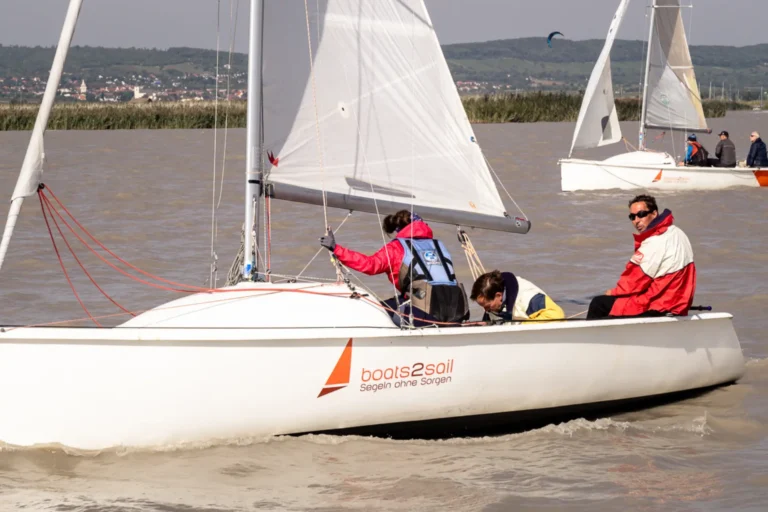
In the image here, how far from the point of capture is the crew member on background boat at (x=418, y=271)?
21.0ft

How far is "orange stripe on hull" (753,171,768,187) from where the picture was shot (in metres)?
20.3

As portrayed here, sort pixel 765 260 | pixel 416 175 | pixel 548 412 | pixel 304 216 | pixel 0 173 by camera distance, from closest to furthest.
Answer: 1. pixel 548 412
2. pixel 416 175
3. pixel 765 260
4. pixel 304 216
5. pixel 0 173

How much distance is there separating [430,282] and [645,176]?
568 inches

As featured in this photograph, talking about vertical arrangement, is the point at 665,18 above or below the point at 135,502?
above

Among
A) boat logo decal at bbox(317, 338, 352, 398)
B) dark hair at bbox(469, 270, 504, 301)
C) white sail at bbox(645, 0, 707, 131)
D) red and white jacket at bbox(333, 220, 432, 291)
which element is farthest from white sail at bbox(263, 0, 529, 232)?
white sail at bbox(645, 0, 707, 131)

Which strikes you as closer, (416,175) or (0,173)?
(416,175)

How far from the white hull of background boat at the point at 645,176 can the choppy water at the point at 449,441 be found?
0.98 ft

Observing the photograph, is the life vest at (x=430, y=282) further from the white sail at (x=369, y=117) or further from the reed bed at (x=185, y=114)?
the reed bed at (x=185, y=114)

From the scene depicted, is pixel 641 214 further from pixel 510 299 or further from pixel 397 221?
pixel 397 221

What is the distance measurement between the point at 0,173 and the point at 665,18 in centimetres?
1385

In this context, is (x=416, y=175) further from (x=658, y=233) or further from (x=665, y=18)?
(x=665, y=18)

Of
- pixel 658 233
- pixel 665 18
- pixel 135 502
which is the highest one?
pixel 665 18

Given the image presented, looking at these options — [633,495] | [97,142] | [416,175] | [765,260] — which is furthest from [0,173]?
[633,495]

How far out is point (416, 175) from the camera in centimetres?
705
